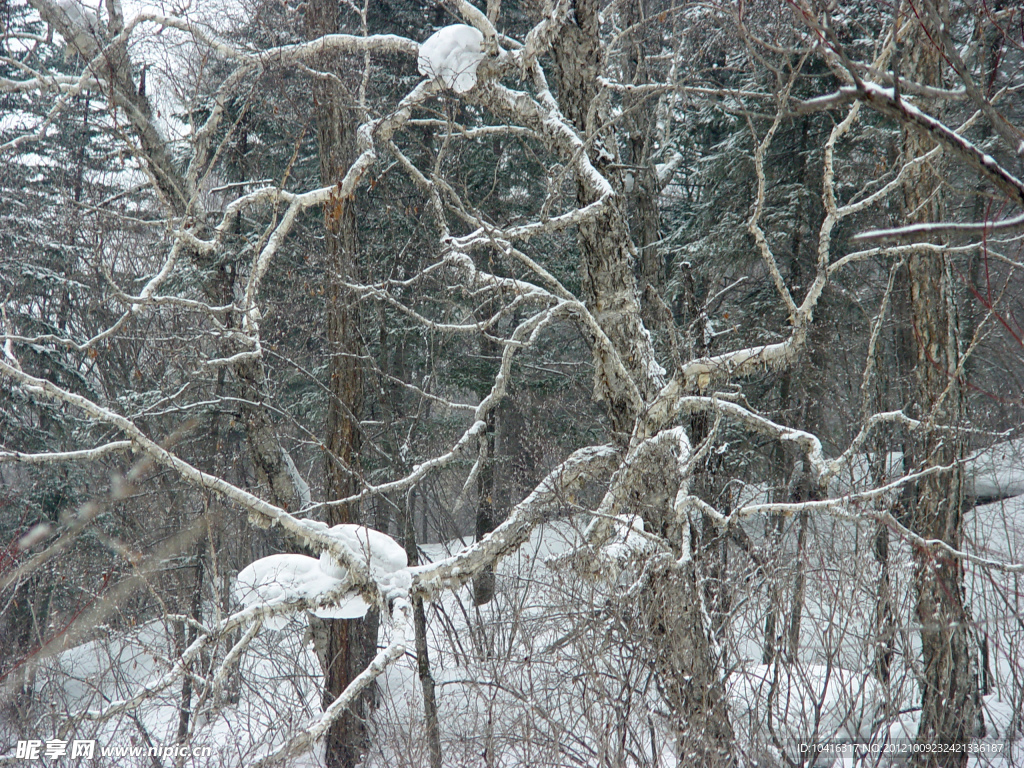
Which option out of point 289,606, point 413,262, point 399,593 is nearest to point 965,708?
point 399,593

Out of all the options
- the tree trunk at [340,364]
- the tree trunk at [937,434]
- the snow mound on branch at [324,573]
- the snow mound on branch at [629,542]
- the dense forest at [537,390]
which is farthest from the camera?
the tree trunk at [340,364]

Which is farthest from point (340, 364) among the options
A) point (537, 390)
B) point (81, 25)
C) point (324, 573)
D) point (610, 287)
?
point (537, 390)

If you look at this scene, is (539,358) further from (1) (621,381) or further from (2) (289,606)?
(2) (289,606)

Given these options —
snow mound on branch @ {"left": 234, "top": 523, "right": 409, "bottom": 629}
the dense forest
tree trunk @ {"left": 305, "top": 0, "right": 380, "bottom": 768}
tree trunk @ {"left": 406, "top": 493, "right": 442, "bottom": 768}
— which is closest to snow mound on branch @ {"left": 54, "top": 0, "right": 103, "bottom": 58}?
the dense forest

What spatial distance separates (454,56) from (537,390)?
300 inches

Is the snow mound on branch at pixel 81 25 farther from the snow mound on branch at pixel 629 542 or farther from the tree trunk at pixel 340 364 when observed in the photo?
the snow mound on branch at pixel 629 542

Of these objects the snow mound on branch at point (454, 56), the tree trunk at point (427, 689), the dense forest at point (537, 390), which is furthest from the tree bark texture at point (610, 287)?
the tree trunk at point (427, 689)

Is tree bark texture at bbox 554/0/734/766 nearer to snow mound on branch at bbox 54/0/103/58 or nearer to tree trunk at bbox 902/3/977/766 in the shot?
tree trunk at bbox 902/3/977/766

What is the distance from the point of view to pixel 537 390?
12227mm

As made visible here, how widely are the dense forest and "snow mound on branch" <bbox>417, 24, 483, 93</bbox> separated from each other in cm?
3

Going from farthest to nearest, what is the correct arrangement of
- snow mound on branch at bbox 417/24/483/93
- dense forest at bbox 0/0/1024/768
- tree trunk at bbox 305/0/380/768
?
tree trunk at bbox 305/0/380/768
snow mound on branch at bbox 417/24/483/93
dense forest at bbox 0/0/1024/768

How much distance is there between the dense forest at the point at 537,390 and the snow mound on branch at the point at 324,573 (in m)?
0.03

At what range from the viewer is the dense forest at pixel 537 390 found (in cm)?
397

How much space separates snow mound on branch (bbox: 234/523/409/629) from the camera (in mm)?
4590
